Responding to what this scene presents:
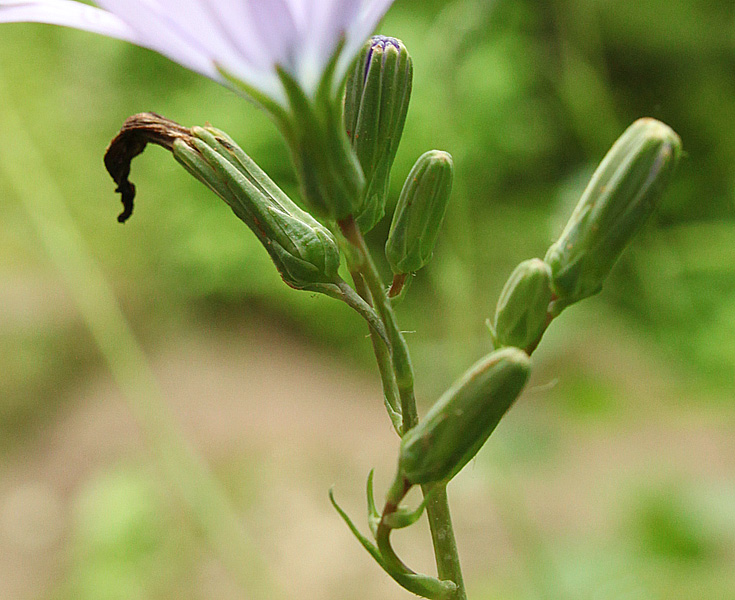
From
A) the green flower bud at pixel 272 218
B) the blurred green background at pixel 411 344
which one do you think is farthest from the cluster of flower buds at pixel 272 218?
the blurred green background at pixel 411 344

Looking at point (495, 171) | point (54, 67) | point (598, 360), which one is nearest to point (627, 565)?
point (598, 360)

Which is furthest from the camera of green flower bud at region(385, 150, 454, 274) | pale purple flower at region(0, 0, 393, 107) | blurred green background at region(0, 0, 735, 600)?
blurred green background at region(0, 0, 735, 600)

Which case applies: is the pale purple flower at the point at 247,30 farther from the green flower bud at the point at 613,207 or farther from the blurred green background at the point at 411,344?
the blurred green background at the point at 411,344

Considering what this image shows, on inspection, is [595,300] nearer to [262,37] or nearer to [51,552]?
[51,552]

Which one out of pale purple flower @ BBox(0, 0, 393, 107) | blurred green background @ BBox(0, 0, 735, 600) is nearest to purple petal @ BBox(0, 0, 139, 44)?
pale purple flower @ BBox(0, 0, 393, 107)

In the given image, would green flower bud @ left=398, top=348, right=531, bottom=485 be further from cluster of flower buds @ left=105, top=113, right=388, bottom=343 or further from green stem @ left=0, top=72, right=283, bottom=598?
green stem @ left=0, top=72, right=283, bottom=598

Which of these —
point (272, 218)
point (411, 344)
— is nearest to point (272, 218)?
point (272, 218)
